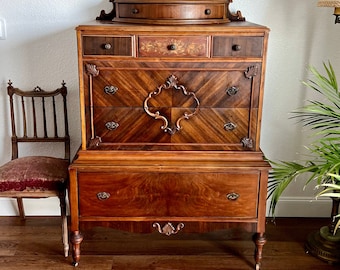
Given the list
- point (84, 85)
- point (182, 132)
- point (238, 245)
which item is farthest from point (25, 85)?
point (238, 245)

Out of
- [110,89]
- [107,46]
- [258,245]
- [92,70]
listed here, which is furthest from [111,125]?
[258,245]

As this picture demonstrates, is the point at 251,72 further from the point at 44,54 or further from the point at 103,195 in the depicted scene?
the point at 44,54

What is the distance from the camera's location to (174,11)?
231 cm

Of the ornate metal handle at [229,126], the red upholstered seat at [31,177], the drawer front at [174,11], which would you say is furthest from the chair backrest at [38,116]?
the ornate metal handle at [229,126]

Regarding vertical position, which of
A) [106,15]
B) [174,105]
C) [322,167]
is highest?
[106,15]

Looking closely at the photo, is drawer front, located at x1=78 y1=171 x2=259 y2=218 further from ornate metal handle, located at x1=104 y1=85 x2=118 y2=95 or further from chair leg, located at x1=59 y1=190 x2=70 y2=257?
ornate metal handle, located at x1=104 y1=85 x2=118 y2=95

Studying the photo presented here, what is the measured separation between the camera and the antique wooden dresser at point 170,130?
225 centimetres

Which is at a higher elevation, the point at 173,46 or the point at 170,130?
the point at 173,46

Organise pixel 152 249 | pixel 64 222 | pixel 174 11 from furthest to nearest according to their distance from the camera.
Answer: pixel 152 249
pixel 64 222
pixel 174 11

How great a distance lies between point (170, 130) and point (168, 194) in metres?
0.34

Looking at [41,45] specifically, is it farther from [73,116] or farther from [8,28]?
[73,116]

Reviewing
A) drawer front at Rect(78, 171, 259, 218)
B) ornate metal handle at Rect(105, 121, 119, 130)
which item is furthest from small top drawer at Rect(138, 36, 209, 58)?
drawer front at Rect(78, 171, 259, 218)

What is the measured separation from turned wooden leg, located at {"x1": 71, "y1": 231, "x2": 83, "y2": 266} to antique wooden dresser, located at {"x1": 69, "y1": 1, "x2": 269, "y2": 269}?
0.03 feet

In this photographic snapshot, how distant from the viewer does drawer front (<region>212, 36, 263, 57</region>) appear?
2230 mm
